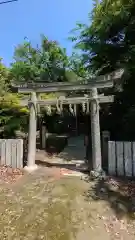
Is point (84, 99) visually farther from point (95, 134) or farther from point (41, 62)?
point (41, 62)

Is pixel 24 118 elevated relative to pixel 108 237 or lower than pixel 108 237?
elevated

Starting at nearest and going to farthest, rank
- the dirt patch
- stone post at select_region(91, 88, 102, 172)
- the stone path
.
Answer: the dirt patch, stone post at select_region(91, 88, 102, 172), the stone path

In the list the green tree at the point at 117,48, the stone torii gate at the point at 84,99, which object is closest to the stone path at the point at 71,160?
the stone torii gate at the point at 84,99

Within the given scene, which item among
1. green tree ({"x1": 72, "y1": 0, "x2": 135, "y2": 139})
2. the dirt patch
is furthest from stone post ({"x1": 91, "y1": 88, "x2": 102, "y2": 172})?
green tree ({"x1": 72, "y1": 0, "x2": 135, "y2": 139})

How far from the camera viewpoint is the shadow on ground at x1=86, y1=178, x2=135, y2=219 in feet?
18.3

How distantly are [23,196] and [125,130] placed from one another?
217 inches

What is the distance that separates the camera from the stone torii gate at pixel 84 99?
784 cm

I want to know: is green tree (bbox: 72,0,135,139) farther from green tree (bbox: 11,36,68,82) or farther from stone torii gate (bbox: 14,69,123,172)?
green tree (bbox: 11,36,68,82)

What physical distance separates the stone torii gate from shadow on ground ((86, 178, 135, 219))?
740 mm

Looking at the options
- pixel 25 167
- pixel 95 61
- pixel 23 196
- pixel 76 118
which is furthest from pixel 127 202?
pixel 76 118

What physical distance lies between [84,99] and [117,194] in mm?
3463

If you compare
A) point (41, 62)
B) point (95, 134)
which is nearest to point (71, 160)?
point (95, 134)

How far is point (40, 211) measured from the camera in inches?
212

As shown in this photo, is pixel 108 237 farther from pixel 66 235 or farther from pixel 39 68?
pixel 39 68
